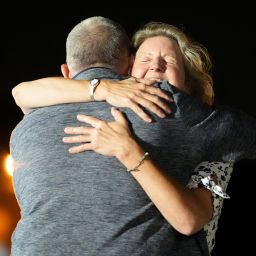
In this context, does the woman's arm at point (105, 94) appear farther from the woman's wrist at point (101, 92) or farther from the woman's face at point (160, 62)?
the woman's face at point (160, 62)

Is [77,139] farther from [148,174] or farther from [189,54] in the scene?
[189,54]

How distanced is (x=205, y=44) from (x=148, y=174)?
1.08m

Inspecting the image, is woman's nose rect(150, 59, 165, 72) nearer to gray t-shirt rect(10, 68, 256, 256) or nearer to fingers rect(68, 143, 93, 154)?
gray t-shirt rect(10, 68, 256, 256)

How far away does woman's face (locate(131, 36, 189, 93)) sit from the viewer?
5.55 feet

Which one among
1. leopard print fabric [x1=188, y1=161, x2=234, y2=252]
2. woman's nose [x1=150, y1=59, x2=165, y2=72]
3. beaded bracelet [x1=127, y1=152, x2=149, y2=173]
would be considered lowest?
leopard print fabric [x1=188, y1=161, x2=234, y2=252]

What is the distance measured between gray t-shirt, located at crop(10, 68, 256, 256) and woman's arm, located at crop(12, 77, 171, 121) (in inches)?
0.9

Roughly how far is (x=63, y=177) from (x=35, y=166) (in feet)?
0.31

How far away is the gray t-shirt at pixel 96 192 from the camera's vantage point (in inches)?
52.2

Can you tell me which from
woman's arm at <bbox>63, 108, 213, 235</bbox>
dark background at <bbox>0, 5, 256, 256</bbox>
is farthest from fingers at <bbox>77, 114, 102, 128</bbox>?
dark background at <bbox>0, 5, 256, 256</bbox>

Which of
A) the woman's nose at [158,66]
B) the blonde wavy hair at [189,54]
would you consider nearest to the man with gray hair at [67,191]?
the woman's nose at [158,66]

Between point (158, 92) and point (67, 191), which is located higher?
point (158, 92)

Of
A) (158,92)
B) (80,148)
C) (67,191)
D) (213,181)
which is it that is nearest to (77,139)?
(80,148)

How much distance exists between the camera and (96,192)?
1.34 metres

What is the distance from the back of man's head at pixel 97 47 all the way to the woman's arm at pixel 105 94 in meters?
0.08
